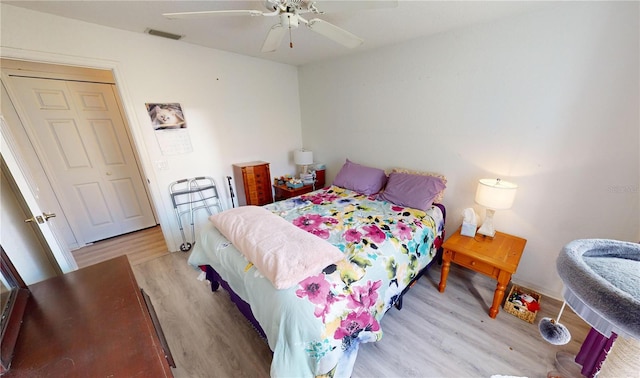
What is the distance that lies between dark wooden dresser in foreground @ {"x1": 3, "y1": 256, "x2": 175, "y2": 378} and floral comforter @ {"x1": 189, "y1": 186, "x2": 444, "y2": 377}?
1.58 feet

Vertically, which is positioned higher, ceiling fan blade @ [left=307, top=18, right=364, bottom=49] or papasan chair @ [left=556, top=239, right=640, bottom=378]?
ceiling fan blade @ [left=307, top=18, right=364, bottom=49]

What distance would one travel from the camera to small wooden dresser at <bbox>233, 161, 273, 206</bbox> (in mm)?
2906

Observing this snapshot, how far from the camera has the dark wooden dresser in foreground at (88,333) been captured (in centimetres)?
73

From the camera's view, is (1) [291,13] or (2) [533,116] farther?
(2) [533,116]

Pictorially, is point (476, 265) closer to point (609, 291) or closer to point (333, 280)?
point (333, 280)

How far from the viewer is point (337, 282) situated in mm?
1231

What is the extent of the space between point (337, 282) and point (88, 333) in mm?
1053

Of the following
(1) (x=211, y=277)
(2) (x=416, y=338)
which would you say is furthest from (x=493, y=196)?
(1) (x=211, y=277)

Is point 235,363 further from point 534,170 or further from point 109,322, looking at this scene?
point 534,170

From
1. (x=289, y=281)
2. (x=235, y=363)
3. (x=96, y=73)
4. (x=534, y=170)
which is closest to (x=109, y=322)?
(x=289, y=281)

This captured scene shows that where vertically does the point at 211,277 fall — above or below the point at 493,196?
below

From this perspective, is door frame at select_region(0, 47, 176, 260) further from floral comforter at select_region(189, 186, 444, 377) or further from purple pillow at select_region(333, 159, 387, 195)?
purple pillow at select_region(333, 159, 387, 195)

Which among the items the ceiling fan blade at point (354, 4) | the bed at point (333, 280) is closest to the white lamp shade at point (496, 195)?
the bed at point (333, 280)

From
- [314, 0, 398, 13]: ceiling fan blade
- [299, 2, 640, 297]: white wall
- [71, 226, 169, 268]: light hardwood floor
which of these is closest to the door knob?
[71, 226, 169, 268]: light hardwood floor
